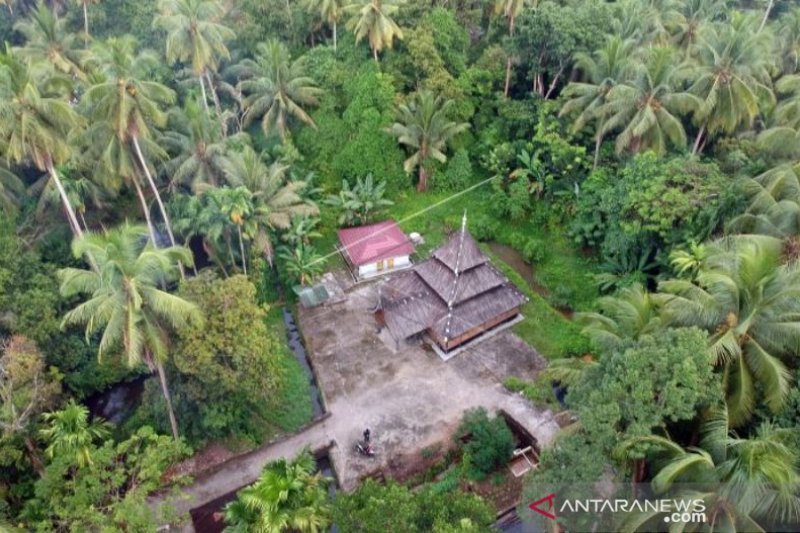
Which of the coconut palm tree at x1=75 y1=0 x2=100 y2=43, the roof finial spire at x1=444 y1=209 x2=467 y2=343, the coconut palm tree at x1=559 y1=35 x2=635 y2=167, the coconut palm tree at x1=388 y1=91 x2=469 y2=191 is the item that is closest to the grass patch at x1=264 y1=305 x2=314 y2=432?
the roof finial spire at x1=444 y1=209 x2=467 y2=343

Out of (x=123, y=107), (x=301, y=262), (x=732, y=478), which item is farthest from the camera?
(x=301, y=262)

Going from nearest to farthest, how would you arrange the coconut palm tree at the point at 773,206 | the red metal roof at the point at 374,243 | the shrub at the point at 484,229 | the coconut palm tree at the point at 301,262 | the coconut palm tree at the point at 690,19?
1. the coconut palm tree at the point at 773,206
2. the coconut palm tree at the point at 301,262
3. the red metal roof at the point at 374,243
4. the shrub at the point at 484,229
5. the coconut palm tree at the point at 690,19

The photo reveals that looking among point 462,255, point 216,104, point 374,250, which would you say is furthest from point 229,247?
point 462,255

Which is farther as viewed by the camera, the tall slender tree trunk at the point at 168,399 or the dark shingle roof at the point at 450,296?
the dark shingle roof at the point at 450,296

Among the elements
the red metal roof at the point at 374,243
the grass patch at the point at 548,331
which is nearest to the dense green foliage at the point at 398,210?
the grass patch at the point at 548,331

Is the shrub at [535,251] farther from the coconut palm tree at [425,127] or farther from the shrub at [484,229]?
the coconut palm tree at [425,127]

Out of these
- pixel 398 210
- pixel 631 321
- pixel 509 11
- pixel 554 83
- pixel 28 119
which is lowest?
pixel 398 210

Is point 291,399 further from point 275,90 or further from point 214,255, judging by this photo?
point 275,90

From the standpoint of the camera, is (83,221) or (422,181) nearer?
(83,221)
